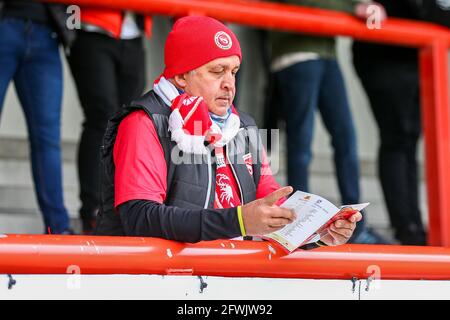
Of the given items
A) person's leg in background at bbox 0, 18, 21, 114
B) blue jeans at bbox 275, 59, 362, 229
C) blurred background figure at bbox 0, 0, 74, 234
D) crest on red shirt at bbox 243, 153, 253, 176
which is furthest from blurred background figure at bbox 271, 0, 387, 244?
crest on red shirt at bbox 243, 153, 253, 176

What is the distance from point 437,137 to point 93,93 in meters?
1.15

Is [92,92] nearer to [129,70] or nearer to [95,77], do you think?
[95,77]

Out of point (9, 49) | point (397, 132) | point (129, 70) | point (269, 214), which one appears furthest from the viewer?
point (397, 132)

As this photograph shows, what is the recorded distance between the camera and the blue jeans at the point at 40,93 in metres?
2.53

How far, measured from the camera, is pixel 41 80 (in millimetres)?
2529

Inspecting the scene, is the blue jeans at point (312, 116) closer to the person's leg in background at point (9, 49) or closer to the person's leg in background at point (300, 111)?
the person's leg in background at point (300, 111)

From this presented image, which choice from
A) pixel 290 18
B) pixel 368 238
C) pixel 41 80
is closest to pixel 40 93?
pixel 41 80

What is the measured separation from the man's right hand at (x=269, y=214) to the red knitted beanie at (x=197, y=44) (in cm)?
36

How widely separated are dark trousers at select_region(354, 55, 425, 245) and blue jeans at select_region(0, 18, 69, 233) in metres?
1.23

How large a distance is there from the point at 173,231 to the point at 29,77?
1133mm

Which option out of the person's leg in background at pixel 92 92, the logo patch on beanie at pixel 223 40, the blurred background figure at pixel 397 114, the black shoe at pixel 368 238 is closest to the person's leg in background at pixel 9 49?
the person's leg in background at pixel 92 92

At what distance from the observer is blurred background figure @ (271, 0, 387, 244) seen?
2932 millimetres
